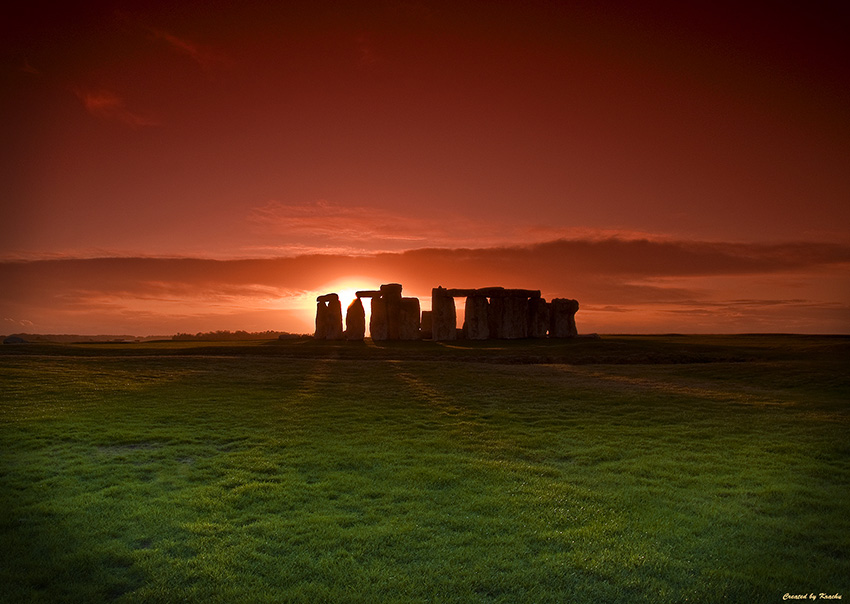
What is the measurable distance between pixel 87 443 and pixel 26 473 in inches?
91.6

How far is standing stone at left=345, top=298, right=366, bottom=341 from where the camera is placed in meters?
48.1

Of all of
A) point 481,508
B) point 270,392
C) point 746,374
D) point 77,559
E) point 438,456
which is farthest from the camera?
point 746,374

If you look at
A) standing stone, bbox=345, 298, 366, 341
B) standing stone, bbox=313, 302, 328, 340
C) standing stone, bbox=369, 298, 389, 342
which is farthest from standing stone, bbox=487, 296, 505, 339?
standing stone, bbox=313, 302, 328, 340

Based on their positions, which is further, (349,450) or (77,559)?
(349,450)

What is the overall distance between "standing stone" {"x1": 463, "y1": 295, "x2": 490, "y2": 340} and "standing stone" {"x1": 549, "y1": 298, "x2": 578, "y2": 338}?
7907 mm

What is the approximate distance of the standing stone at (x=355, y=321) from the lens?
158 feet

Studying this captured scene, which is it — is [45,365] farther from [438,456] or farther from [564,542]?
[564,542]

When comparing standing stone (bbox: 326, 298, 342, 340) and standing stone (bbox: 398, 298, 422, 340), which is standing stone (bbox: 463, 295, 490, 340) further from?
standing stone (bbox: 326, 298, 342, 340)

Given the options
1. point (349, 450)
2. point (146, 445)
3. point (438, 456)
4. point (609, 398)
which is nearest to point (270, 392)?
point (146, 445)

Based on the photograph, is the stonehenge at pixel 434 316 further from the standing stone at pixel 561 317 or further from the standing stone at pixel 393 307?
the standing stone at pixel 561 317

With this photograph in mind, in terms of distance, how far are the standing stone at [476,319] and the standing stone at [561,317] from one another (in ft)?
25.9

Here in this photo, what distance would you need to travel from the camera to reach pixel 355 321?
48094 millimetres

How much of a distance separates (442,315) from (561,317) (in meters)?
12.6

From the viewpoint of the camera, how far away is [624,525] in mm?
7922
